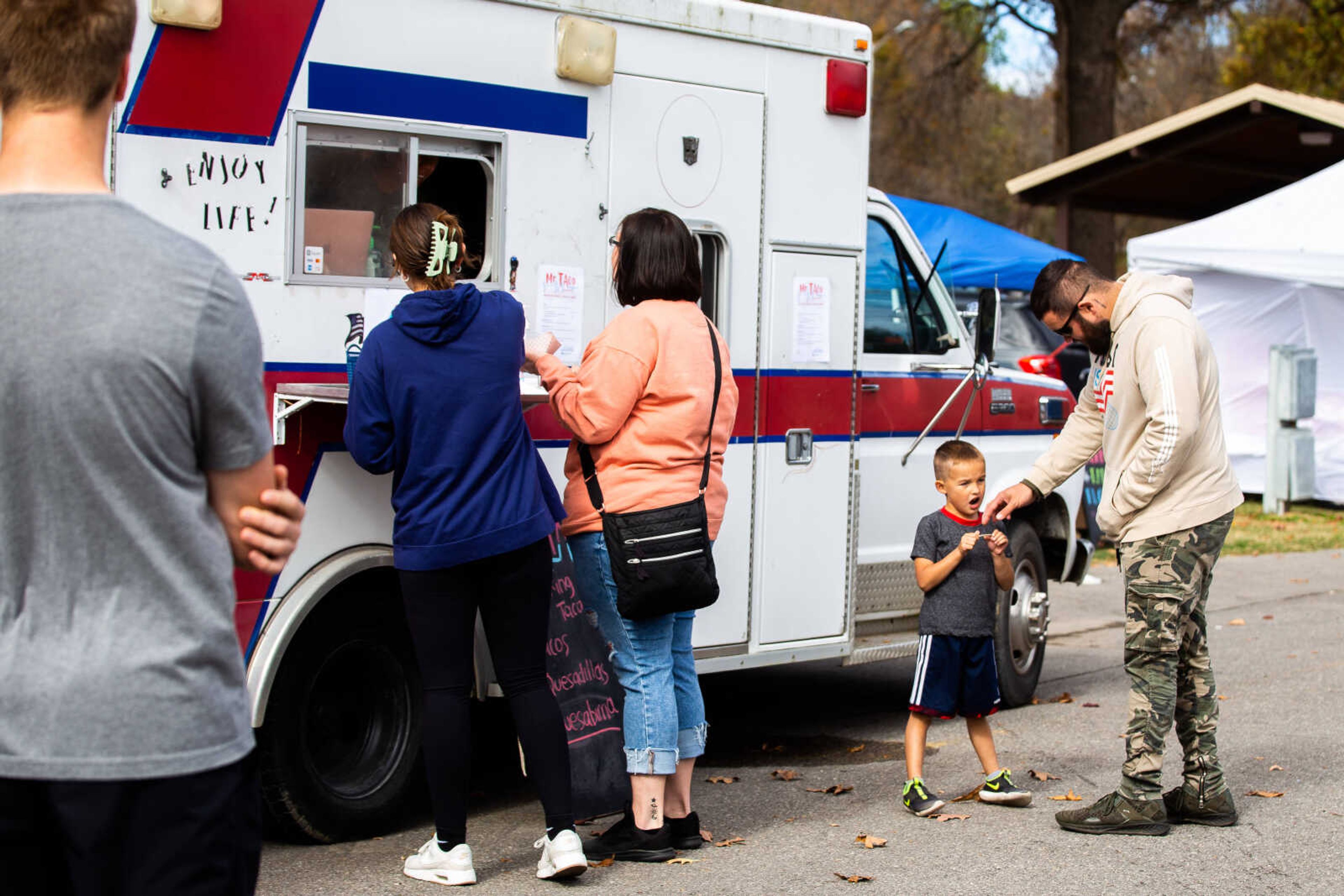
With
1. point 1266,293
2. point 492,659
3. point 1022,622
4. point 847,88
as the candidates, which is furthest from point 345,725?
point 1266,293

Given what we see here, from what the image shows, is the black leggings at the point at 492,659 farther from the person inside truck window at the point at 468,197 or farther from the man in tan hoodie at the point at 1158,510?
the man in tan hoodie at the point at 1158,510

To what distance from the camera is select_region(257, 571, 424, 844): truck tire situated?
4539mm

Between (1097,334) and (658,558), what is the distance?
5.81ft

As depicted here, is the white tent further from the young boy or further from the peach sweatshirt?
the peach sweatshirt

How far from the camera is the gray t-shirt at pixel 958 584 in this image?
5199 millimetres

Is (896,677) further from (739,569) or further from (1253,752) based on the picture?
(739,569)

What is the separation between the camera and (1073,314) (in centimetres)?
514

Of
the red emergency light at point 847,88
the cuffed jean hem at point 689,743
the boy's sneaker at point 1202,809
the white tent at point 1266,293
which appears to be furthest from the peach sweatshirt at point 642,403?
the white tent at point 1266,293

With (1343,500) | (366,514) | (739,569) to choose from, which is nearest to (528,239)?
(366,514)

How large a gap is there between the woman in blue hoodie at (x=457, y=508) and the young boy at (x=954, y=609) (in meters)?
1.42

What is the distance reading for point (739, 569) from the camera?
18.4 ft

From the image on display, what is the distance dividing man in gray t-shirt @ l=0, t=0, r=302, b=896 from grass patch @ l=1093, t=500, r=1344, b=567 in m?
11.0

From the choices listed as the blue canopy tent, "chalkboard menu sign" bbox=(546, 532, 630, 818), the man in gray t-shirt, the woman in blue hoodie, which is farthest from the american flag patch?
the blue canopy tent

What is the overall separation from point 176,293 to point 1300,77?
27267 mm
